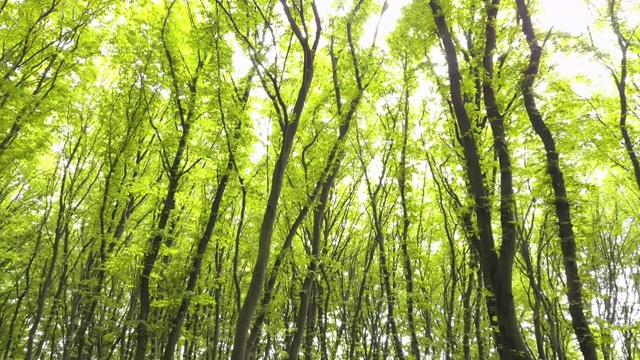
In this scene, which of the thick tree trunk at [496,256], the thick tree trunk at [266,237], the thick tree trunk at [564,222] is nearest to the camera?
the thick tree trunk at [496,256]

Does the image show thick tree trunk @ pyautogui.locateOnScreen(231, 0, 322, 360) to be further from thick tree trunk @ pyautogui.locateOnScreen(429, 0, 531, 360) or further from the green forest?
thick tree trunk @ pyautogui.locateOnScreen(429, 0, 531, 360)

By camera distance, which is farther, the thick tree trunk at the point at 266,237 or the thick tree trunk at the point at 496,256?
the thick tree trunk at the point at 266,237

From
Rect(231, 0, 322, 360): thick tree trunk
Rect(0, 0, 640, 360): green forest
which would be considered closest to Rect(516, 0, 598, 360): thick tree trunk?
Rect(0, 0, 640, 360): green forest

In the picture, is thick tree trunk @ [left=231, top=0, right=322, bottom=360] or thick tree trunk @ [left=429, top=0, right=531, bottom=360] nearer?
thick tree trunk @ [left=429, top=0, right=531, bottom=360]

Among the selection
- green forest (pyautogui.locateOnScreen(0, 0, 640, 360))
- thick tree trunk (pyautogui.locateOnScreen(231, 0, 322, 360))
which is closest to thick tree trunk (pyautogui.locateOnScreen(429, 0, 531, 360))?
green forest (pyautogui.locateOnScreen(0, 0, 640, 360))

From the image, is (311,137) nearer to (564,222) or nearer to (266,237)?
(266,237)

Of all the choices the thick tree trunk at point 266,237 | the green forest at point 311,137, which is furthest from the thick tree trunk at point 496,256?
the thick tree trunk at point 266,237

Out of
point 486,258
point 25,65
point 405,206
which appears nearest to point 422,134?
Result: point 405,206

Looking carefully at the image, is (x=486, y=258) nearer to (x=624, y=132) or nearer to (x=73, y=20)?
(x=624, y=132)

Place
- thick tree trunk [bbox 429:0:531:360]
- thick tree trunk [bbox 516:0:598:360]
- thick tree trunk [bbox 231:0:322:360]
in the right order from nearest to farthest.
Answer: thick tree trunk [bbox 429:0:531:360] → thick tree trunk [bbox 516:0:598:360] → thick tree trunk [bbox 231:0:322:360]

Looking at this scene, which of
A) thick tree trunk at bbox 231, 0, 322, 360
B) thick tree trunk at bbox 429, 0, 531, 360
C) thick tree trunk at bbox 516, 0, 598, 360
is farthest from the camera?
thick tree trunk at bbox 231, 0, 322, 360

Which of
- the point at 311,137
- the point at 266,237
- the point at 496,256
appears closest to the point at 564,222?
the point at 496,256

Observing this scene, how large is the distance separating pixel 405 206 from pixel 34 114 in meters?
7.90

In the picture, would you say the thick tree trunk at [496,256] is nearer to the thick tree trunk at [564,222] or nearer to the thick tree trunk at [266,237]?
the thick tree trunk at [564,222]
